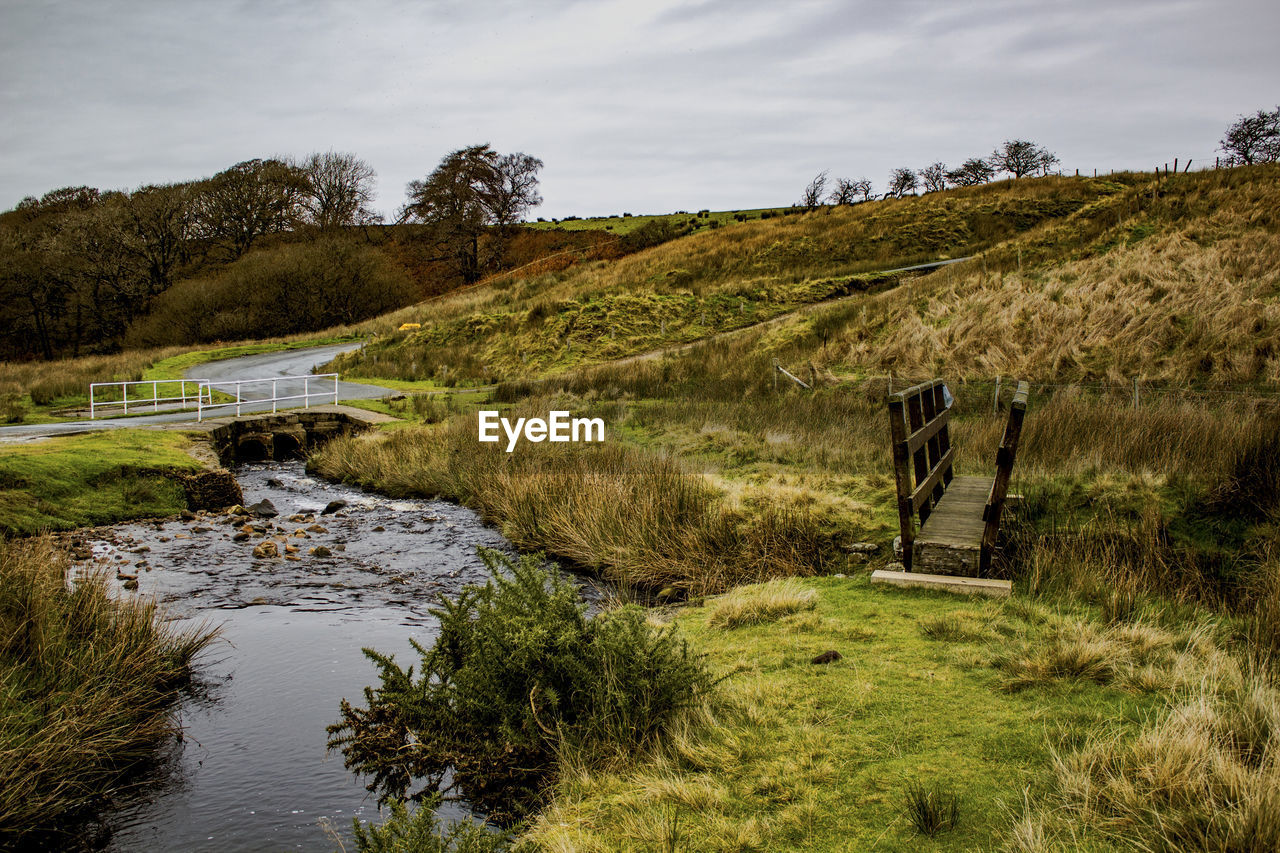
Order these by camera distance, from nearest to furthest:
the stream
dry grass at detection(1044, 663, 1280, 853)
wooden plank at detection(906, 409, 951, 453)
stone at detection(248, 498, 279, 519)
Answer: dry grass at detection(1044, 663, 1280, 853) → the stream → wooden plank at detection(906, 409, 951, 453) → stone at detection(248, 498, 279, 519)

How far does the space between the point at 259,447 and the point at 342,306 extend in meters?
A: 37.0

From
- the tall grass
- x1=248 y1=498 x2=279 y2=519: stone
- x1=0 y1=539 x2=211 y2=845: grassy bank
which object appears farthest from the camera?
x1=248 y1=498 x2=279 y2=519: stone

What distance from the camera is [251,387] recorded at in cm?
2719

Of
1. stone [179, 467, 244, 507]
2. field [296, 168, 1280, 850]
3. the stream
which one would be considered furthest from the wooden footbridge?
stone [179, 467, 244, 507]

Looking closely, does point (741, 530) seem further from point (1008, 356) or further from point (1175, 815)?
point (1008, 356)

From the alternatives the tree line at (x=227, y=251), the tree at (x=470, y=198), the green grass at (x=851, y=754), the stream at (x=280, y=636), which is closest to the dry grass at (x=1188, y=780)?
the green grass at (x=851, y=754)

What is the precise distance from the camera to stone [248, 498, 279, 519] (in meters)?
12.8

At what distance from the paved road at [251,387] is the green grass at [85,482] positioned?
260cm

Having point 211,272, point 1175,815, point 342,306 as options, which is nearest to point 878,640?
point 1175,815

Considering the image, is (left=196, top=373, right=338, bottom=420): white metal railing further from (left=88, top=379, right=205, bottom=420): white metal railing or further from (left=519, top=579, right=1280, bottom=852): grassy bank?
(left=519, top=579, right=1280, bottom=852): grassy bank

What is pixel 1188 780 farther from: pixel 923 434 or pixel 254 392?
pixel 254 392

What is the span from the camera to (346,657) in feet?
24.1

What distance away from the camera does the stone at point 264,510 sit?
42.1 feet

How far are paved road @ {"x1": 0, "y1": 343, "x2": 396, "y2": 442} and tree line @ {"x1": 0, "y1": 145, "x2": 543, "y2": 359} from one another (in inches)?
413
